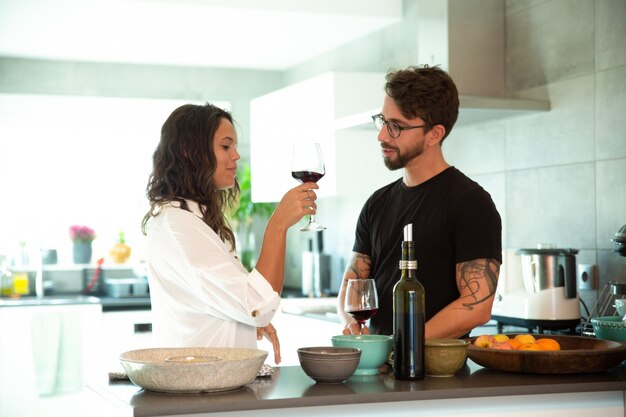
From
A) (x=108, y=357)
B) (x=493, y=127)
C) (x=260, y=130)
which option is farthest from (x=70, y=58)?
(x=493, y=127)

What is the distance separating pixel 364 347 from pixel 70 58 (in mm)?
4580

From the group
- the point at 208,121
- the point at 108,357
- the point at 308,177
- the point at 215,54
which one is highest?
the point at 215,54

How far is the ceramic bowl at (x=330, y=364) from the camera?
1966 mm

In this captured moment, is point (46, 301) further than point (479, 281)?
Yes

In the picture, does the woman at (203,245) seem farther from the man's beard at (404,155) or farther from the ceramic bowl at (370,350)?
the man's beard at (404,155)

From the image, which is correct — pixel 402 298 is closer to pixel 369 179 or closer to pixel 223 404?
pixel 223 404

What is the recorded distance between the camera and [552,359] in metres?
2.09

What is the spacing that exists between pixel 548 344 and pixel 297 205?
703 mm

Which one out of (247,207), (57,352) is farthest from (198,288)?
(247,207)

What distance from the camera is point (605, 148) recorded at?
3.37m

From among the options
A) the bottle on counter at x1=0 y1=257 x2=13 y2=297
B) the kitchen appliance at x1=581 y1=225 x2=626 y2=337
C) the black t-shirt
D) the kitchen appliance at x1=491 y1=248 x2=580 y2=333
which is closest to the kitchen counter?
the black t-shirt

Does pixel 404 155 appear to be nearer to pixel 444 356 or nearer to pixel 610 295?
pixel 444 356

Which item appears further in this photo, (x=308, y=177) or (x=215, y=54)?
(x=215, y=54)

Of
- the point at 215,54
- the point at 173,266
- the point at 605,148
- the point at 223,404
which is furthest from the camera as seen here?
the point at 215,54
